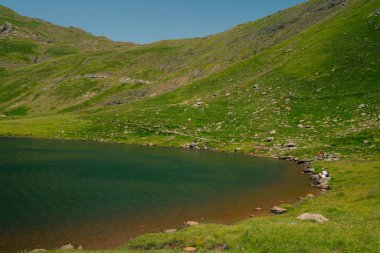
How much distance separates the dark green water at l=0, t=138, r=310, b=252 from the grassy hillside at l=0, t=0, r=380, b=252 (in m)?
→ 6.22

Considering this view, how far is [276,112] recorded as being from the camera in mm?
110000

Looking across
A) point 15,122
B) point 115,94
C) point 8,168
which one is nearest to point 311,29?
point 115,94

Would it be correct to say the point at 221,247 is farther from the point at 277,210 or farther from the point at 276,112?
the point at 276,112

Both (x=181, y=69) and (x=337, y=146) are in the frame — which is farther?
(x=181, y=69)

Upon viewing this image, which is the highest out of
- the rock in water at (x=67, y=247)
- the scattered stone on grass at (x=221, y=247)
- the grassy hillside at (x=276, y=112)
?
the grassy hillside at (x=276, y=112)

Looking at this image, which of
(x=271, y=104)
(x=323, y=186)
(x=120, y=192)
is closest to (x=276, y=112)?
(x=271, y=104)

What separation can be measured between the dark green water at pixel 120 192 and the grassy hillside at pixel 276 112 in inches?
245

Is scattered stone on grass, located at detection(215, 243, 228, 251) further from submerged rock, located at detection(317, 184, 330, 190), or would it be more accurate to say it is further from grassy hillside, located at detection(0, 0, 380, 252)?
submerged rock, located at detection(317, 184, 330, 190)

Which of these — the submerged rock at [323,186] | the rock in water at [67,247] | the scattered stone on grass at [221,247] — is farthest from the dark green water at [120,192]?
the scattered stone on grass at [221,247]

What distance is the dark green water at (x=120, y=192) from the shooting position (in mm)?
33156

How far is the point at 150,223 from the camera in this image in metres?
35.8

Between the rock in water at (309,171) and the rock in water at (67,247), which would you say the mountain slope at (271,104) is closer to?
the rock in water at (309,171)

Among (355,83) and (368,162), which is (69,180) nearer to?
(368,162)

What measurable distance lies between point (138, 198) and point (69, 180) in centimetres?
1561
